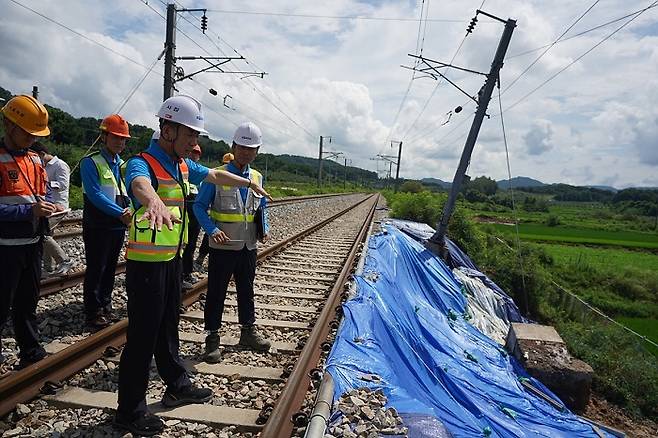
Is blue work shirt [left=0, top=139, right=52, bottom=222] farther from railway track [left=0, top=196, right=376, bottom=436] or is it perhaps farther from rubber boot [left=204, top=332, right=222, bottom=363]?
rubber boot [left=204, top=332, right=222, bottom=363]

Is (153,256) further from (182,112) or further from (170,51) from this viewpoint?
(170,51)

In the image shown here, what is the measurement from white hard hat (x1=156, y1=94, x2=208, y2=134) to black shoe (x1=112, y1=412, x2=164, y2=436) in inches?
72.5

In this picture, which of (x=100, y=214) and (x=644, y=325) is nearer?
(x=100, y=214)

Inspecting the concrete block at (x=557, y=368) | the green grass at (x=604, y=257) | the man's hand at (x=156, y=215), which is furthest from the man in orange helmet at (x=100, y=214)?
the green grass at (x=604, y=257)

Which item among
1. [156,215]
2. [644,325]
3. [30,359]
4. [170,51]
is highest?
[170,51]

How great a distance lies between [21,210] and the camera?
322 centimetres

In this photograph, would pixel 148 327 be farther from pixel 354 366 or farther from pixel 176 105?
pixel 354 366

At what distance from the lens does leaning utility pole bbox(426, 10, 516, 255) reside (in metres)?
11.4

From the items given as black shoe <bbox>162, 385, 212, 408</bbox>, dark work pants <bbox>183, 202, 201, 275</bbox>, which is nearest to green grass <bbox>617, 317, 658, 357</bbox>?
dark work pants <bbox>183, 202, 201, 275</bbox>

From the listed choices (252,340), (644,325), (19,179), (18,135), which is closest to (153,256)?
(19,179)

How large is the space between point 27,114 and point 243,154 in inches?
63.6

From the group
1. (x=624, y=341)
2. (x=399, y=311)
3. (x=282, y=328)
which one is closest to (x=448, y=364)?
(x=399, y=311)

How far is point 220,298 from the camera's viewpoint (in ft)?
13.6

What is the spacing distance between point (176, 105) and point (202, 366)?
225 cm
